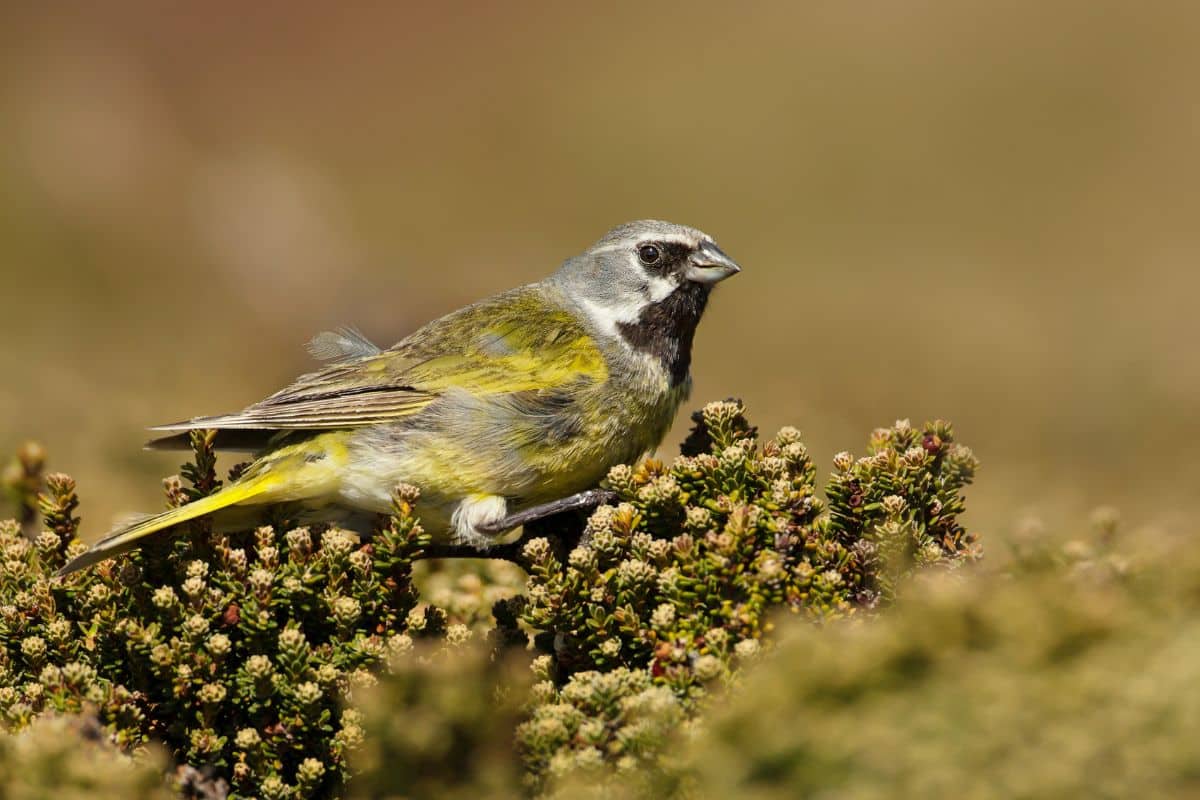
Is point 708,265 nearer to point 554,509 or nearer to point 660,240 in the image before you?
point 660,240

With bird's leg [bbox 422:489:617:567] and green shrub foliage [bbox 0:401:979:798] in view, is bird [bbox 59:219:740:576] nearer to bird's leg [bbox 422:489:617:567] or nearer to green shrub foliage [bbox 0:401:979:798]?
bird's leg [bbox 422:489:617:567]

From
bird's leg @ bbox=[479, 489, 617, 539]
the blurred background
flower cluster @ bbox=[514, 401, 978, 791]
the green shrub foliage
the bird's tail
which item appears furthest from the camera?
the blurred background

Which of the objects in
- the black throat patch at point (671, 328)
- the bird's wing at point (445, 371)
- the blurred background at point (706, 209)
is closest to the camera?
the bird's wing at point (445, 371)

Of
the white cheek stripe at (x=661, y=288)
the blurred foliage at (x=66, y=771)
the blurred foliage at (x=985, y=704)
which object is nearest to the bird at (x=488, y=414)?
the white cheek stripe at (x=661, y=288)

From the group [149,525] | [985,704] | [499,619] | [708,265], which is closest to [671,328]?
[708,265]

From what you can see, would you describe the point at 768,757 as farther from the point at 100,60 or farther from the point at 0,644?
the point at 100,60

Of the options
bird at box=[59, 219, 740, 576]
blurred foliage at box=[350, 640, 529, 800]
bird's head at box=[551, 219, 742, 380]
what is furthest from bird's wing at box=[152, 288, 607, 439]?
blurred foliage at box=[350, 640, 529, 800]

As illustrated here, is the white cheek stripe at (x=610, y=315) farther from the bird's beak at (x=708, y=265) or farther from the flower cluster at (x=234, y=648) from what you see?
the flower cluster at (x=234, y=648)

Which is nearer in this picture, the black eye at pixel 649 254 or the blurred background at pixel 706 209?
the black eye at pixel 649 254
